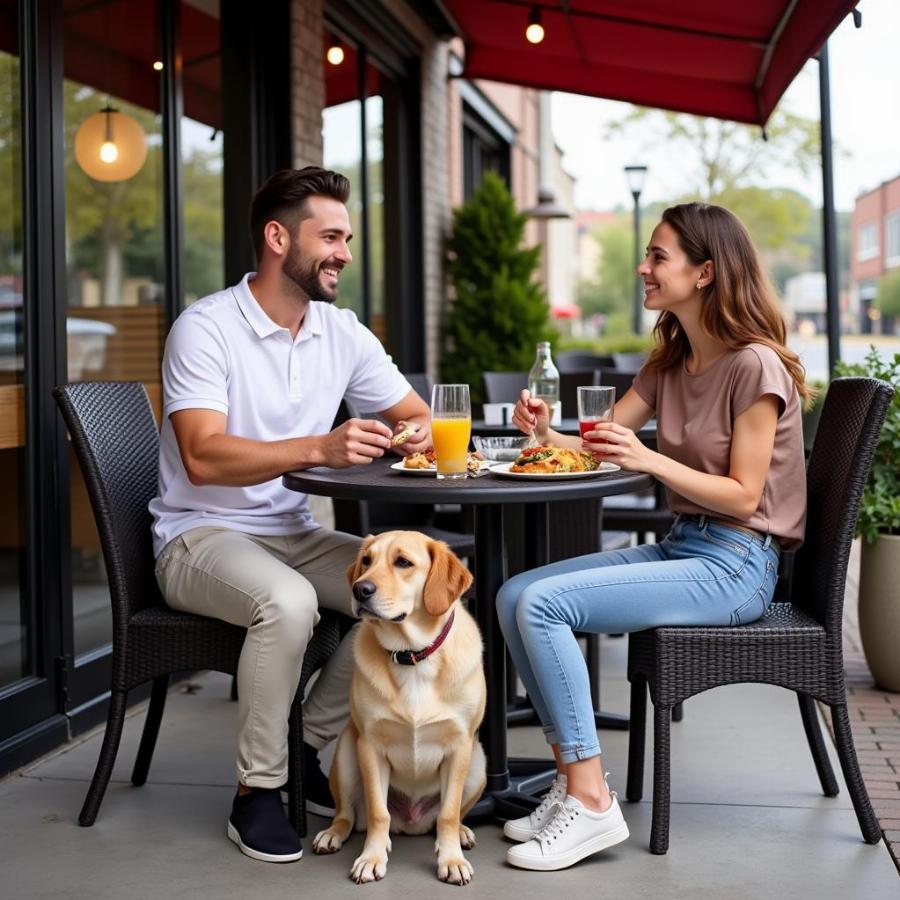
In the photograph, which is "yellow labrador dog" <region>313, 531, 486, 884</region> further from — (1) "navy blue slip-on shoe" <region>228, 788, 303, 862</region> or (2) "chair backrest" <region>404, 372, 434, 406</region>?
(2) "chair backrest" <region>404, 372, 434, 406</region>

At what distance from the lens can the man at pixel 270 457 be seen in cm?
303

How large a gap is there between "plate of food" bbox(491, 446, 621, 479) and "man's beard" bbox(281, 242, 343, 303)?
2.62 feet

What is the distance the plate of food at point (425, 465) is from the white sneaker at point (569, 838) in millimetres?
842

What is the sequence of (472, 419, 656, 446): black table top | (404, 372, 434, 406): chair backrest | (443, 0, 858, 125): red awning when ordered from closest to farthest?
(472, 419, 656, 446): black table top → (404, 372, 434, 406): chair backrest → (443, 0, 858, 125): red awning

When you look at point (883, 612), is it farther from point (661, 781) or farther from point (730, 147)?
point (730, 147)

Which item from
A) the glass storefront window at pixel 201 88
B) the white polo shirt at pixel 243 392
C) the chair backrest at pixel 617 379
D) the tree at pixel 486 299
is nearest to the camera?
the white polo shirt at pixel 243 392

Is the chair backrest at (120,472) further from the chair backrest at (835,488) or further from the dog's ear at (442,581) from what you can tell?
the chair backrest at (835,488)

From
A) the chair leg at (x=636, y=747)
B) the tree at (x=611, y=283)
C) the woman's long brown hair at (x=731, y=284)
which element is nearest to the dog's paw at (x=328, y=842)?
the chair leg at (x=636, y=747)

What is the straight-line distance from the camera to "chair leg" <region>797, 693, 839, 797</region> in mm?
3426

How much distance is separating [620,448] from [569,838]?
921 mm

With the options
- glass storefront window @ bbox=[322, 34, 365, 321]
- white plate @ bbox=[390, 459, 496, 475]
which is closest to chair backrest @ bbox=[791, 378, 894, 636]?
Answer: white plate @ bbox=[390, 459, 496, 475]

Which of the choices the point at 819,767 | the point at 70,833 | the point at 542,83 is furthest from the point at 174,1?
the point at 542,83

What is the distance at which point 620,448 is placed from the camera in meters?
2.91

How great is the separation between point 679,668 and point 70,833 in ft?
5.25
